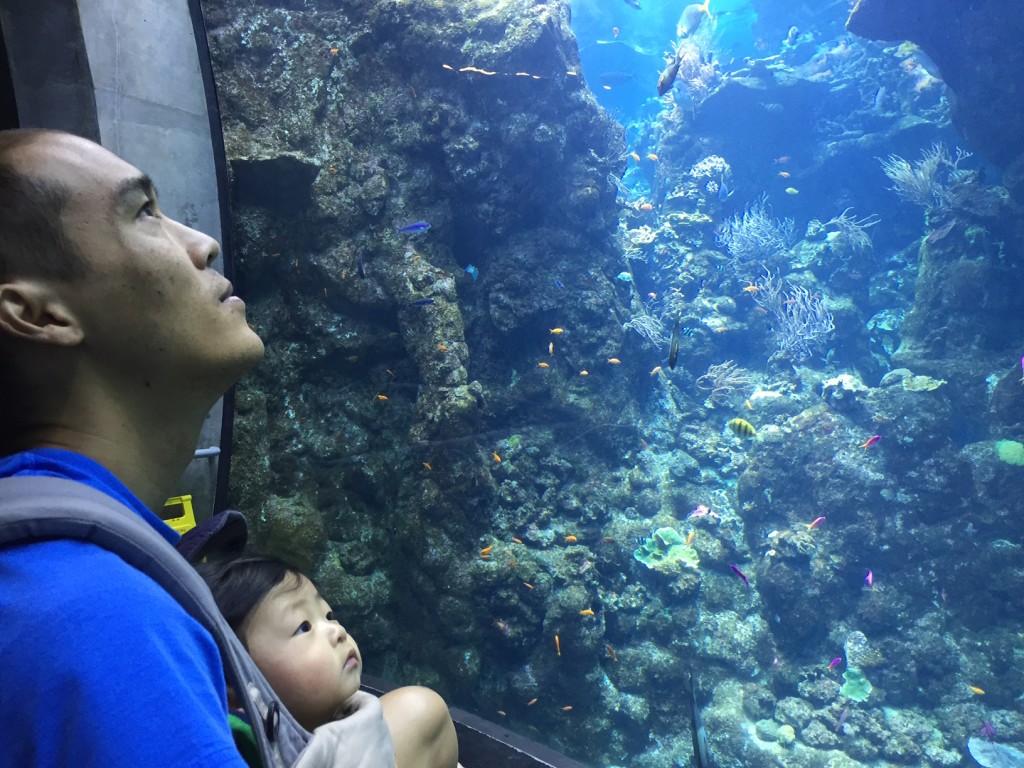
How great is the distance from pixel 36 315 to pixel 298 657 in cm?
99

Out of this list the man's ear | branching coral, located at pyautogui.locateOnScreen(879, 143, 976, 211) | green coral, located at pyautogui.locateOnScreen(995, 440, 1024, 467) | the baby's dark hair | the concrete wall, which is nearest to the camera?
the man's ear

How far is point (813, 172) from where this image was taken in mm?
14664

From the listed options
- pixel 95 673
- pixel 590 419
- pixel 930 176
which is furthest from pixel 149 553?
pixel 930 176

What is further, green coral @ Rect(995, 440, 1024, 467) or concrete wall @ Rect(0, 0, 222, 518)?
green coral @ Rect(995, 440, 1024, 467)

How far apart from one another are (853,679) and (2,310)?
896cm

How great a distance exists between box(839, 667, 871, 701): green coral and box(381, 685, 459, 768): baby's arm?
23.5ft

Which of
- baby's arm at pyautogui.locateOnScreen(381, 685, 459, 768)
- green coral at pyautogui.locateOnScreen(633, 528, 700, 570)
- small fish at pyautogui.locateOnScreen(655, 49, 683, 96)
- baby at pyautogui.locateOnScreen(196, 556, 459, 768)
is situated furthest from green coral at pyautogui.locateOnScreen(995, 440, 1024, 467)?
baby at pyautogui.locateOnScreen(196, 556, 459, 768)

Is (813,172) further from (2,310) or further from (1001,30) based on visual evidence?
(2,310)

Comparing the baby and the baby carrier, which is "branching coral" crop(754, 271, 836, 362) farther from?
the baby carrier

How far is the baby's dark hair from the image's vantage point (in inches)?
51.3

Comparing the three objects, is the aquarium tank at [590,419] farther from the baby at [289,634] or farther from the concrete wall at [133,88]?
the baby at [289,634]

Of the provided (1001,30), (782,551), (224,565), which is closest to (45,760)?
(224,565)

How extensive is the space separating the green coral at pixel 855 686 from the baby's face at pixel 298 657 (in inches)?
304

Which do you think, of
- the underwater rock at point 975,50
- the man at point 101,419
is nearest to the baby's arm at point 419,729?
the man at point 101,419
